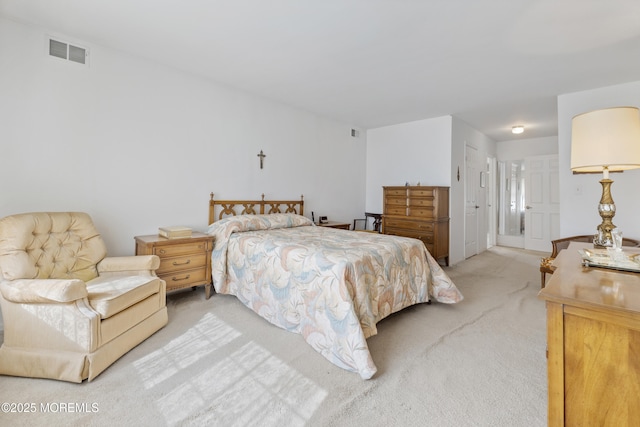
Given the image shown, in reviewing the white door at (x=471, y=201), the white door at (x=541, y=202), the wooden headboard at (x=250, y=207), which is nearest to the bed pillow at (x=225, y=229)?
the wooden headboard at (x=250, y=207)

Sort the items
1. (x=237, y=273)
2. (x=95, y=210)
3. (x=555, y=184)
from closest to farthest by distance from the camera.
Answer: (x=95, y=210) → (x=237, y=273) → (x=555, y=184)

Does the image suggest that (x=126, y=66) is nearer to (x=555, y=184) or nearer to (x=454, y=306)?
(x=454, y=306)

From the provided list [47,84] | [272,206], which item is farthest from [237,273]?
[47,84]

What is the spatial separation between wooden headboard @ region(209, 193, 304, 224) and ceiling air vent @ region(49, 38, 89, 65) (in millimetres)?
1846

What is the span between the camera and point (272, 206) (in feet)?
14.1

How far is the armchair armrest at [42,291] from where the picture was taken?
169 cm

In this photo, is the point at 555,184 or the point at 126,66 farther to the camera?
the point at 555,184

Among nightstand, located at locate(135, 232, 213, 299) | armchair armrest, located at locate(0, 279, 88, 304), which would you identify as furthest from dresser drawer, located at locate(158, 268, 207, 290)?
armchair armrest, located at locate(0, 279, 88, 304)

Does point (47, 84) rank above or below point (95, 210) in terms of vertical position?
above

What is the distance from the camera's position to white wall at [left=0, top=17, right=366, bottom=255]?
2.44 meters

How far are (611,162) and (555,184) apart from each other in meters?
5.51

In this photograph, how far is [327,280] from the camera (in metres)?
2.11

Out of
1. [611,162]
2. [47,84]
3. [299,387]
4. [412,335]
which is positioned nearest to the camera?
[611,162]

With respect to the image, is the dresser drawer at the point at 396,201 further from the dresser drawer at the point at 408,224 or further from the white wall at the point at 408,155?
the white wall at the point at 408,155
